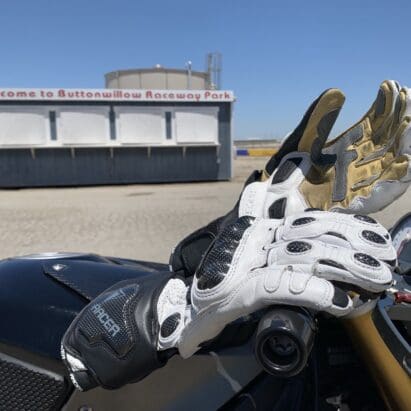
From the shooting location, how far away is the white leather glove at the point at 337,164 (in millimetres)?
1278

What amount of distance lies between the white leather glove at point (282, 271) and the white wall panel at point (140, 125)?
18.3 m

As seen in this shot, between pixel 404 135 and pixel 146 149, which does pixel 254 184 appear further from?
pixel 146 149

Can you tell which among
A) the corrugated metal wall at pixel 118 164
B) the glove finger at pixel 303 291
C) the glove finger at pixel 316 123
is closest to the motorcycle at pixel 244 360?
the glove finger at pixel 303 291

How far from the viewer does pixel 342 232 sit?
3.37 feet

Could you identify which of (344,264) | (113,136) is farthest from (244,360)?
(113,136)

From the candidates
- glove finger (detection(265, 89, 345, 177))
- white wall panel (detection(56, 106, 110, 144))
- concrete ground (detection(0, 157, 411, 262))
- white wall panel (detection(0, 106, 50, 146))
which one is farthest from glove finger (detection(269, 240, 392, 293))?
white wall panel (detection(0, 106, 50, 146))

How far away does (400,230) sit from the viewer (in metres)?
1.71

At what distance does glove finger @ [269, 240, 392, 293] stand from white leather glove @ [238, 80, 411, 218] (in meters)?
0.35

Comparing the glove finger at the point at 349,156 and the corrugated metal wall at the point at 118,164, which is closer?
the glove finger at the point at 349,156

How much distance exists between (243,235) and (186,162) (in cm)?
1878

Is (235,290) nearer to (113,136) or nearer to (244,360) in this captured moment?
(244,360)

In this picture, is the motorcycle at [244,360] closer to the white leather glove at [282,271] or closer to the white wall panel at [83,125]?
the white leather glove at [282,271]

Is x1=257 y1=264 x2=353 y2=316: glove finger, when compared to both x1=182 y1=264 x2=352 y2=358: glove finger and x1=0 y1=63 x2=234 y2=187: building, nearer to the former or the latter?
x1=182 y1=264 x2=352 y2=358: glove finger

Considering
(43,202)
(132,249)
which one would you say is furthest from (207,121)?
(132,249)
